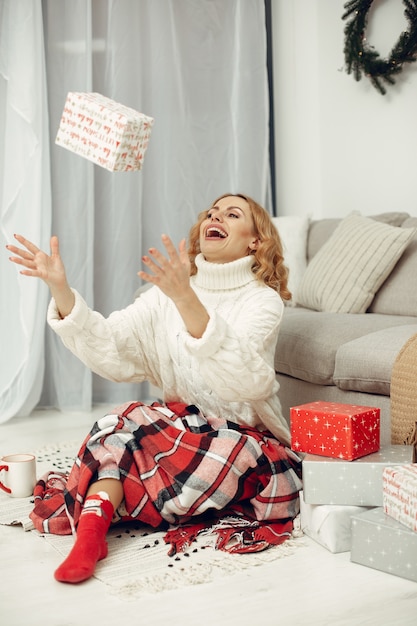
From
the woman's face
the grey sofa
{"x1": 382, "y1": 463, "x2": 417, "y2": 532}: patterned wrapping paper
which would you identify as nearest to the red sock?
{"x1": 382, "y1": 463, "x2": 417, "y2": 532}: patterned wrapping paper

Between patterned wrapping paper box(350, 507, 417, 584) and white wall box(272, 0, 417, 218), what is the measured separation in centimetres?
196

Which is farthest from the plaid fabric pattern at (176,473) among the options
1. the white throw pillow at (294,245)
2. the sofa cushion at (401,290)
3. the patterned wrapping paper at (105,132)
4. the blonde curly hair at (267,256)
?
the white throw pillow at (294,245)

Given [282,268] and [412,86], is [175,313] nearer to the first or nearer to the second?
[282,268]

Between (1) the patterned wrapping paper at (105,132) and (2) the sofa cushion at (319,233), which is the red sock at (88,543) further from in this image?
(2) the sofa cushion at (319,233)

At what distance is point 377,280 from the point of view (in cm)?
295

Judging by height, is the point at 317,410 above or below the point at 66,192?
below

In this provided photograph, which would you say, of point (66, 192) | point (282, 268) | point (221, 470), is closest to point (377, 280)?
point (282, 268)

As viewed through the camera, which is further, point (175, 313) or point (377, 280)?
point (377, 280)

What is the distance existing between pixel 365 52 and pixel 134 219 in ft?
4.11

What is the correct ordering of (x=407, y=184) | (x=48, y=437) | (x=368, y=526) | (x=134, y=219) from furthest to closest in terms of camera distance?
(x=134, y=219) < (x=407, y=184) < (x=48, y=437) < (x=368, y=526)

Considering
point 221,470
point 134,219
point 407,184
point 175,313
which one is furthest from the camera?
point 134,219

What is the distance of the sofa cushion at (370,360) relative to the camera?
231 cm

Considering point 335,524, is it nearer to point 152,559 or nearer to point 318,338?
point 152,559

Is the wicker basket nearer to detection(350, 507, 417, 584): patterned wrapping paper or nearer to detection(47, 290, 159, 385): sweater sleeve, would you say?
detection(350, 507, 417, 584): patterned wrapping paper
